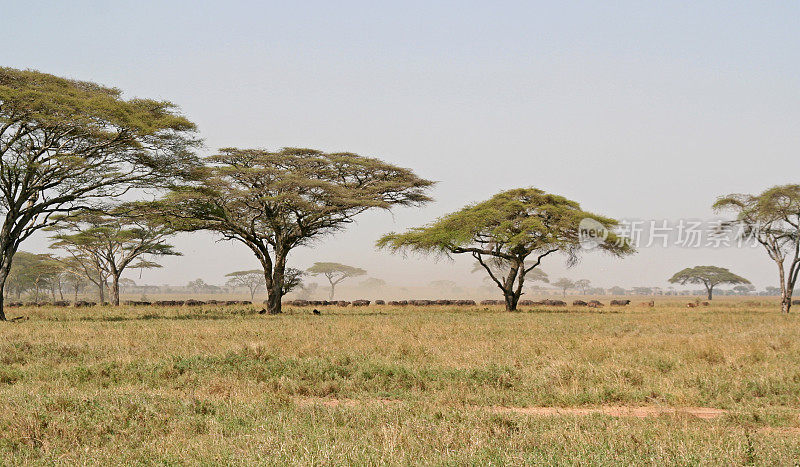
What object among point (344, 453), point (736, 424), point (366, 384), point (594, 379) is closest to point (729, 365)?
point (594, 379)

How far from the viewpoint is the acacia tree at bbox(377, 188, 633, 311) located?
35.8 meters

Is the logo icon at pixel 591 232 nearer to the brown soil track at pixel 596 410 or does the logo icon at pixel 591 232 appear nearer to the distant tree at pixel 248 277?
the brown soil track at pixel 596 410

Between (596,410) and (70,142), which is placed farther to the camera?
(70,142)

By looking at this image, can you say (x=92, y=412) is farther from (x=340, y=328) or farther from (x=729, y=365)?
(x=340, y=328)

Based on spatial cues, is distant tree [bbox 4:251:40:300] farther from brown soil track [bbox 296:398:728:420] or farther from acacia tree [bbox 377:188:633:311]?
brown soil track [bbox 296:398:728:420]

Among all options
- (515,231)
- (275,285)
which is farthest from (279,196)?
(515,231)

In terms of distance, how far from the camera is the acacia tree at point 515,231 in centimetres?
3578

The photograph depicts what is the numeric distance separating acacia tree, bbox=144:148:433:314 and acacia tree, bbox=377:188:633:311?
433 cm

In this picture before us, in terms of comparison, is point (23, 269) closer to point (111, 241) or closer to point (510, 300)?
point (111, 241)

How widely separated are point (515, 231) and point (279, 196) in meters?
16.5

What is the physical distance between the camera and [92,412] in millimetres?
7109

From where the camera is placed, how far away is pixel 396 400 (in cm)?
852

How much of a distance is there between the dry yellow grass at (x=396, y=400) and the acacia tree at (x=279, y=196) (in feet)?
51.2

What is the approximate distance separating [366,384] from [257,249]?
25289 millimetres
